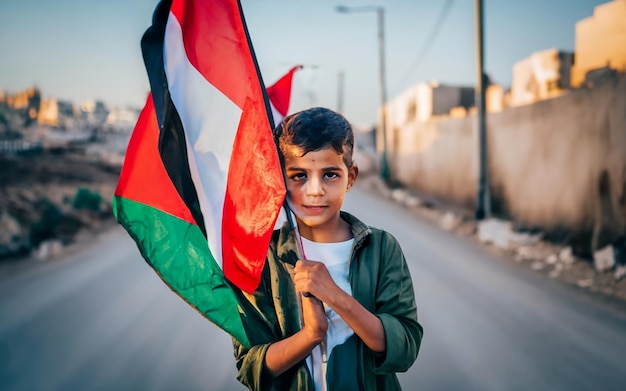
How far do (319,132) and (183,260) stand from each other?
61 centimetres

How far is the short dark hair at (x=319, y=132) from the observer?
50.1 inches

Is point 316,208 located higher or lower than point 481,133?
higher

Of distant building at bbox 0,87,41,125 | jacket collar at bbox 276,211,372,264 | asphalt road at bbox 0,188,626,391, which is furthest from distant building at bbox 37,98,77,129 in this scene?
jacket collar at bbox 276,211,372,264

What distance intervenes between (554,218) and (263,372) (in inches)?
279

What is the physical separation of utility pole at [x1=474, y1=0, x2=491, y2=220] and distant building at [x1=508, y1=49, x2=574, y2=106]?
0.85 metres

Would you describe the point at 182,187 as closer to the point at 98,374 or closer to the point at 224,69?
Answer: the point at 224,69

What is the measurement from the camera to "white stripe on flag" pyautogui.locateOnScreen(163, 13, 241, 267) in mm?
1476

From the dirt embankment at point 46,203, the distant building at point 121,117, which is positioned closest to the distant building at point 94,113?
the distant building at point 121,117

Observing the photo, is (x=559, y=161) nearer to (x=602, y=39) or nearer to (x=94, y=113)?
A: (x=602, y=39)

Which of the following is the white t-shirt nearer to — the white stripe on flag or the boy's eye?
the boy's eye

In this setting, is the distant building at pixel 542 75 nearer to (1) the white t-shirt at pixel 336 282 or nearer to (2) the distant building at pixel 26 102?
(1) the white t-shirt at pixel 336 282

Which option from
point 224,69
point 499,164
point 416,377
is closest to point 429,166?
point 499,164

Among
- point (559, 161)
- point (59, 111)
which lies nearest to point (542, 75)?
point (559, 161)

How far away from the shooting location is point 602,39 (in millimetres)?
7590
